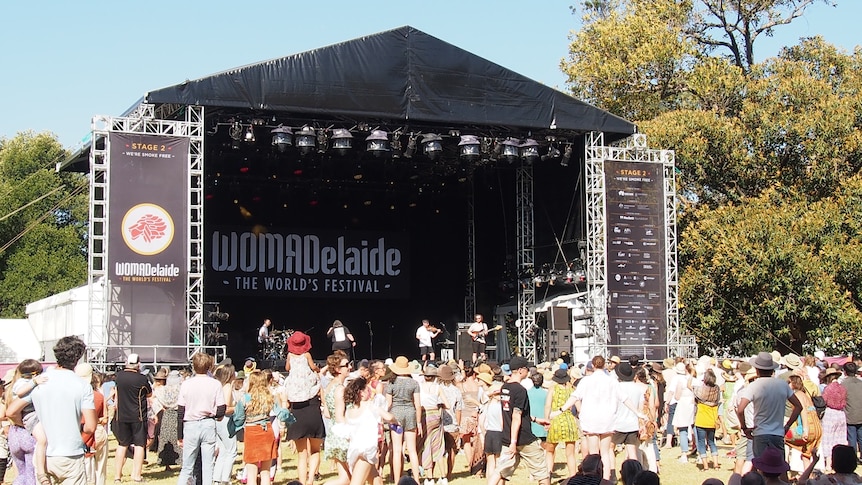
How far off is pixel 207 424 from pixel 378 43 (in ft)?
43.4

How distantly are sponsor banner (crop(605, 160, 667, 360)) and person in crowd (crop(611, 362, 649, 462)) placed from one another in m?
11.6

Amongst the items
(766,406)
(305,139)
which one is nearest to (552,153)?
(305,139)

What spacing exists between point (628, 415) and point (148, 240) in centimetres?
1155

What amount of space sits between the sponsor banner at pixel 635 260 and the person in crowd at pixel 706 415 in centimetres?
934

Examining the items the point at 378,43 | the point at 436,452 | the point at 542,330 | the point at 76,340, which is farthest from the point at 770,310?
the point at 76,340

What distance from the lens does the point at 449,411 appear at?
37.4 ft

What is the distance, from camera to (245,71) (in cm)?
1970

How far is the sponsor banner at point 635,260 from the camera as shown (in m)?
21.9

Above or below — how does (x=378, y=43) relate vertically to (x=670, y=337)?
above

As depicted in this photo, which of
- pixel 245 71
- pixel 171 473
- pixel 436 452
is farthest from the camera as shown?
pixel 245 71

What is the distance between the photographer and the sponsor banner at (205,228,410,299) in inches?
1039

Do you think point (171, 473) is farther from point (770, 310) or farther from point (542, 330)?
point (770, 310)

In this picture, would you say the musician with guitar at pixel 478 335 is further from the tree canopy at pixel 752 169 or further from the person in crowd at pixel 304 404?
the person in crowd at pixel 304 404

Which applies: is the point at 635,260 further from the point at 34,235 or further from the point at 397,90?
the point at 34,235
